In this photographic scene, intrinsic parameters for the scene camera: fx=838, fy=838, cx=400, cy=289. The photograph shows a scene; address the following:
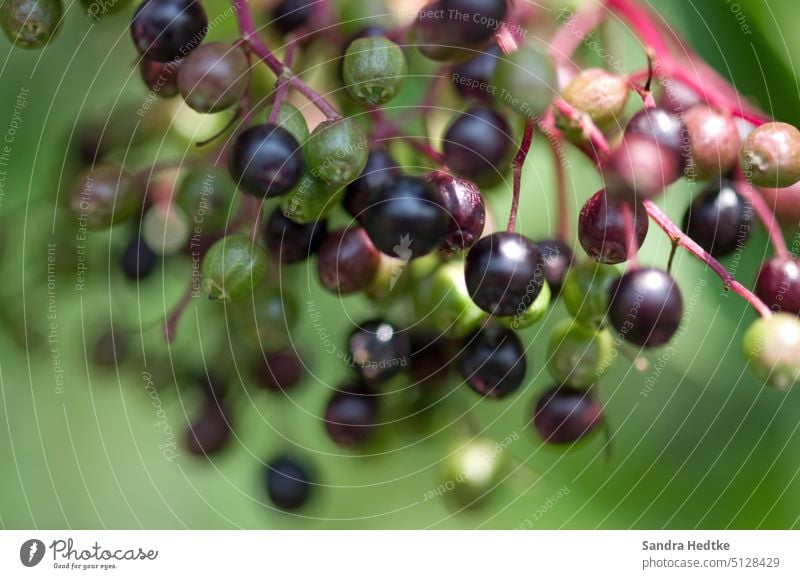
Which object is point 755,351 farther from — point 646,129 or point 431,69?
point 431,69

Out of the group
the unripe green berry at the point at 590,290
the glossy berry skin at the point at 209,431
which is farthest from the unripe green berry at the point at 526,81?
the glossy berry skin at the point at 209,431

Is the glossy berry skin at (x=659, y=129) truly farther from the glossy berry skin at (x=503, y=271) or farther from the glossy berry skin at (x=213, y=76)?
the glossy berry skin at (x=213, y=76)

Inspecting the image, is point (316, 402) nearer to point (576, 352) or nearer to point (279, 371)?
point (279, 371)

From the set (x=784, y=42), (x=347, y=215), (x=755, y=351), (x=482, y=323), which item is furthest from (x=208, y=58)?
(x=784, y=42)

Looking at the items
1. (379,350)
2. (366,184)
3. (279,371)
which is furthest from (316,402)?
(366,184)

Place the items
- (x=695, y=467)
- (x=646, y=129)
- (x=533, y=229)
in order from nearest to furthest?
(x=646, y=129)
(x=533, y=229)
(x=695, y=467)

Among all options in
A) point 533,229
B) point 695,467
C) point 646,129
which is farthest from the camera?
point 695,467
